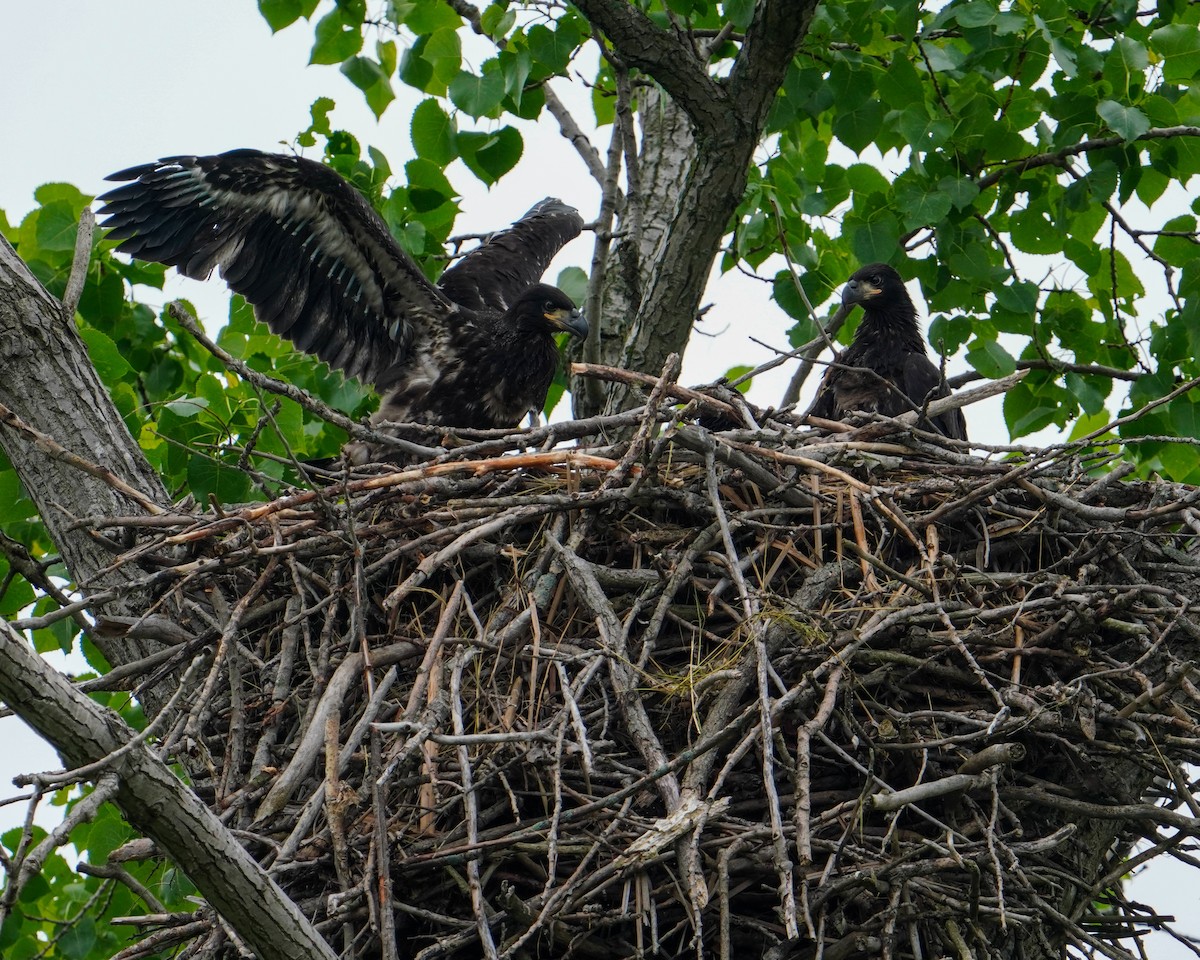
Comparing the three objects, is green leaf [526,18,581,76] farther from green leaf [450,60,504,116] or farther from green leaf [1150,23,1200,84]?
green leaf [1150,23,1200,84]

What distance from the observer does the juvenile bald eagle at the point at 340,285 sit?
18.0ft

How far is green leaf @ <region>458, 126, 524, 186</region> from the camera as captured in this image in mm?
5395

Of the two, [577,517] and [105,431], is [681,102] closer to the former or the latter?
[577,517]

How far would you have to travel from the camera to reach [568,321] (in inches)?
244

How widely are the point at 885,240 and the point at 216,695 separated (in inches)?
119

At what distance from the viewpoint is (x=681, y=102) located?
448cm

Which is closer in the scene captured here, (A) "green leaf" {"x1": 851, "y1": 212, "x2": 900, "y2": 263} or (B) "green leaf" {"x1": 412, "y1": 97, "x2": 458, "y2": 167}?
(A) "green leaf" {"x1": 851, "y1": 212, "x2": 900, "y2": 263}

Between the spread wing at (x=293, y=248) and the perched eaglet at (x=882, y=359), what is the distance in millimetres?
1818

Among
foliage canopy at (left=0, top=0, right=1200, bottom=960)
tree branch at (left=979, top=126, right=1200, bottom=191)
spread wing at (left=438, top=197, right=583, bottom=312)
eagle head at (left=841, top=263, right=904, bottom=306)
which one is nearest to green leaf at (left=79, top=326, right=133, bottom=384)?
foliage canopy at (left=0, top=0, right=1200, bottom=960)

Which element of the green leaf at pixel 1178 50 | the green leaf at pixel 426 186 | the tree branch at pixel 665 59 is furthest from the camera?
the green leaf at pixel 426 186

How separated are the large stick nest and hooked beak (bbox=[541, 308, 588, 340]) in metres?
2.09

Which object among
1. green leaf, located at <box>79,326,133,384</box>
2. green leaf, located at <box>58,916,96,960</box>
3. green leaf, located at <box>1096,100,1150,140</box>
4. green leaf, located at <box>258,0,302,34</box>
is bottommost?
green leaf, located at <box>58,916,96,960</box>

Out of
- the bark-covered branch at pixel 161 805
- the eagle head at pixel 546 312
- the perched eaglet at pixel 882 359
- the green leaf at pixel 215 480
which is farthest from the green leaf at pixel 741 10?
the bark-covered branch at pixel 161 805

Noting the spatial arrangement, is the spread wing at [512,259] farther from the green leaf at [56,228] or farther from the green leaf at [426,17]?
the green leaf at [56,228]
